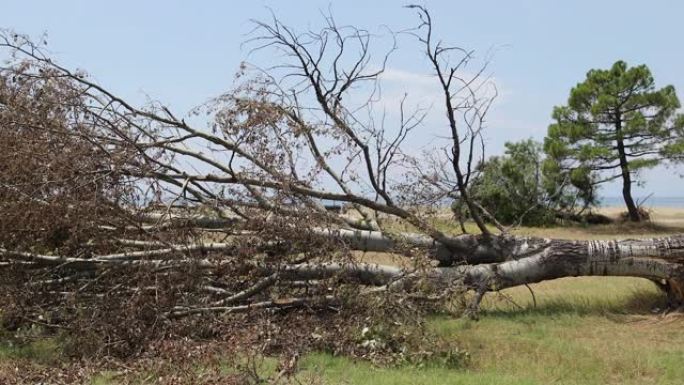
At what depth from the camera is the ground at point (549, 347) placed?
5.34 metres

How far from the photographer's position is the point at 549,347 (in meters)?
6.38

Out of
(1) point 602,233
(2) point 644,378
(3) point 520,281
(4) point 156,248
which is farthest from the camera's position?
(1) point 602,233

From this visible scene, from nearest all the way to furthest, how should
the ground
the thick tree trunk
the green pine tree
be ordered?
the ground
the thick tree trunk
the green pine tree

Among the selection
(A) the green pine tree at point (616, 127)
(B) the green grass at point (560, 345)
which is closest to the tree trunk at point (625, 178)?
(A) the green pine tree at point (616, 127)

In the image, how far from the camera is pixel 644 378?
544cm

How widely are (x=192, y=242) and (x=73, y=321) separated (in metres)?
1.40

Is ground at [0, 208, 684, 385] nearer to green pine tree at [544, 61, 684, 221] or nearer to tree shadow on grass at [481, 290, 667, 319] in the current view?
tree shadow on grass at [481, 290, 667, 319]

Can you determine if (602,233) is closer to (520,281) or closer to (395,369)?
(520,281)

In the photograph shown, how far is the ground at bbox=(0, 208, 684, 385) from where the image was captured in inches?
210

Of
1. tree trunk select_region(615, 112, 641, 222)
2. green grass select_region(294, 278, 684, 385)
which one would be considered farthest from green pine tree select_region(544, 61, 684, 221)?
green grass select_region(294, 278, 684, 385)

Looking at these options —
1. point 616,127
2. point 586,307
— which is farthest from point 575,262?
point 616,127

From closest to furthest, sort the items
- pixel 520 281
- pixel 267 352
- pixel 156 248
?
pixel 267 352 < pixel 156 248 < pixel 520 281

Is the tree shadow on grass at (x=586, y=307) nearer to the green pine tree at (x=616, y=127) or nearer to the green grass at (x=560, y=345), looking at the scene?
the green grass at (x=560, y=345)

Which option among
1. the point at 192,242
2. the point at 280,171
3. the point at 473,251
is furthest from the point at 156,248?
the point at 473,251
